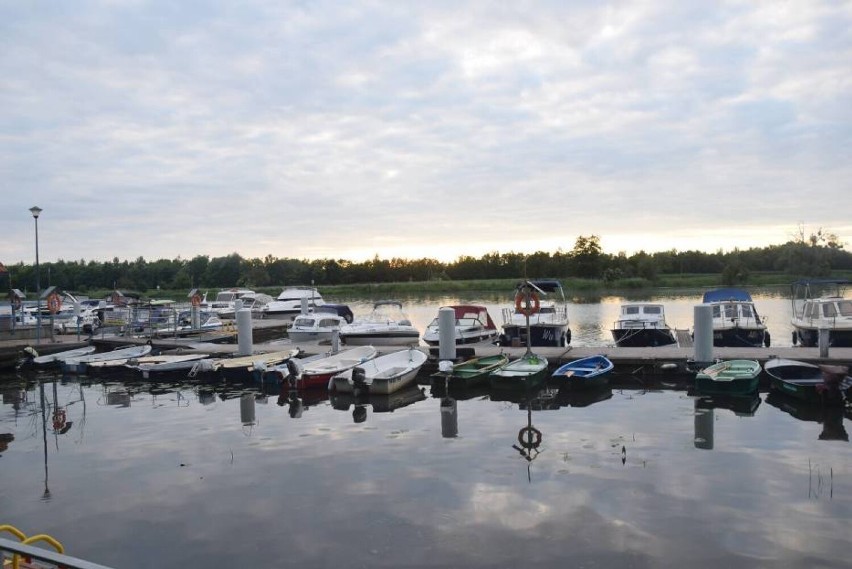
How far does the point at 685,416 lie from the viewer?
15227mm

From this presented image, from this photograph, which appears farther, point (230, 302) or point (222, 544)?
point (230, 302)

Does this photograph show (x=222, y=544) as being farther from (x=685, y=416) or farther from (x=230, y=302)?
(x=230, y=302)

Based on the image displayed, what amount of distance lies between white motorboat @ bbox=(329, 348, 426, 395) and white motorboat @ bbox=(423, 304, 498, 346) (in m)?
3.78

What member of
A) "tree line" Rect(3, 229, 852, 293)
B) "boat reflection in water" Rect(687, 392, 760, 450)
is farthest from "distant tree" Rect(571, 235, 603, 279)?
"boat reflection in water" Rect(687, 392, 760, 450)

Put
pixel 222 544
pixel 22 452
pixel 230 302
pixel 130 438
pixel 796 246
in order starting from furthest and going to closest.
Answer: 1. pixel 796 246
2. pixel 230 302
3. pixel 130 438
4. pixel 22 452
5. pixel 222 544

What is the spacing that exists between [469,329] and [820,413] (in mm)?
13970

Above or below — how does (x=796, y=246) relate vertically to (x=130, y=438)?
above

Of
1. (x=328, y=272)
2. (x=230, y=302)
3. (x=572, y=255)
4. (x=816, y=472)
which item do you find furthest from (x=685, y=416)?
(x=328, y=272)

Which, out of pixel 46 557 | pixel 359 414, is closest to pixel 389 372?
pixel 359 414

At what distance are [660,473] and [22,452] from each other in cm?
1202

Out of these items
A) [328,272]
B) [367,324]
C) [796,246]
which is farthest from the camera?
[328,272]

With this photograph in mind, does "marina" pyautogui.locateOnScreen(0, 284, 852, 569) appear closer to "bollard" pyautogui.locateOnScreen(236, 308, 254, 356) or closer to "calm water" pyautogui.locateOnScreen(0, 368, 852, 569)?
"calm water" pyautogui.locateOnScreen(0, 368, 852, 569)

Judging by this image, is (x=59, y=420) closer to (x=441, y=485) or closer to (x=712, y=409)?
(x=441, y=485)

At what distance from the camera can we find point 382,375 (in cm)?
1875
